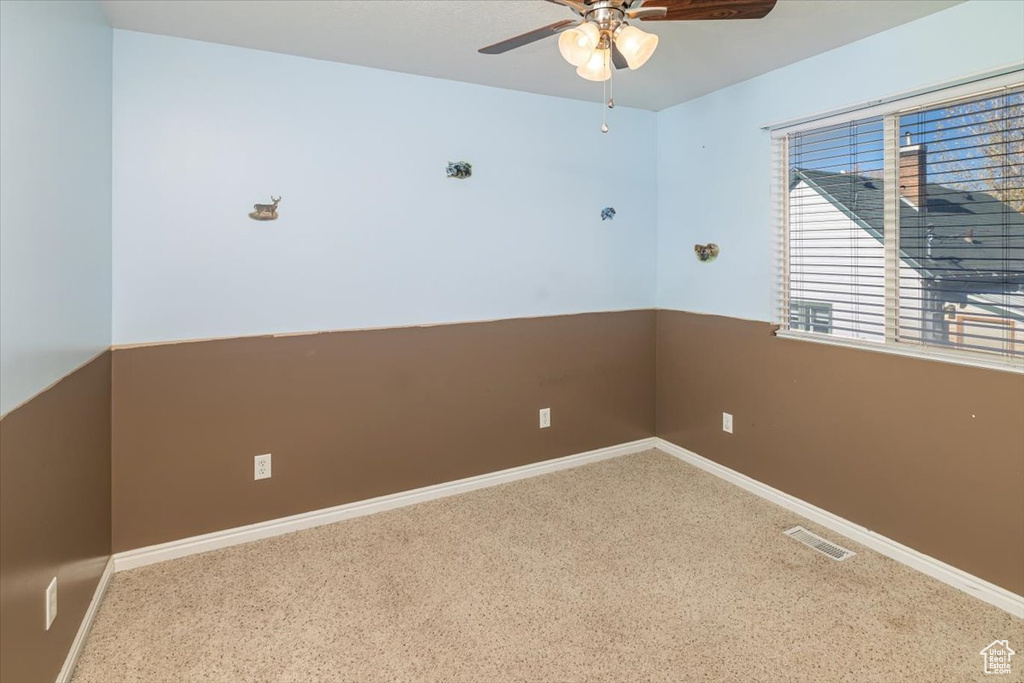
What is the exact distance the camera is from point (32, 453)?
149 centimetres

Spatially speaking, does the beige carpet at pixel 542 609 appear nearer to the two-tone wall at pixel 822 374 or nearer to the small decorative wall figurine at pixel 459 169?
the two-tone wall at pixel 822 374

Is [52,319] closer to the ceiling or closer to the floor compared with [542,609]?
closer to the ceiling

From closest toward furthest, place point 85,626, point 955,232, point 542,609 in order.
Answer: point 85,626
point 542,609
point 955,232

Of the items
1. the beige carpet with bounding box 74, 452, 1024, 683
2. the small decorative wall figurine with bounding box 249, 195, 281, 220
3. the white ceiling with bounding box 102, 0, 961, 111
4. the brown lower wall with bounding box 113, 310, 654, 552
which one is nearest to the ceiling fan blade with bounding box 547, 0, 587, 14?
the white ceiling with bounding box 102, 0, 961, 111

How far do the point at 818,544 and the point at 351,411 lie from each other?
240 centimetres

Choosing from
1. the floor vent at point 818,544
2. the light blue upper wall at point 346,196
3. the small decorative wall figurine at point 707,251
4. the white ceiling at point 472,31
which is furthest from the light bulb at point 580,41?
the floor vent at point 818,544

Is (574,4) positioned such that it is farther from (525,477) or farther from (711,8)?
(525,477)

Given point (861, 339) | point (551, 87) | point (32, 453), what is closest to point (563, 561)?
point (861, 339)

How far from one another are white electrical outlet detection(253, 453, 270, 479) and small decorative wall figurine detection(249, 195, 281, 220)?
45.7 inches

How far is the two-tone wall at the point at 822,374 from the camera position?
2.20 meters

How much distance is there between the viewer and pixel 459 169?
3.12 meters

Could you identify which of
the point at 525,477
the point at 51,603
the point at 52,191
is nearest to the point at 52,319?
the point at 52,191

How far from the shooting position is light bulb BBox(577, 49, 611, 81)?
5.45ft

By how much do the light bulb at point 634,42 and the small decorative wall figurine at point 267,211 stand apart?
1.81 m
